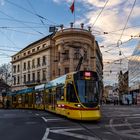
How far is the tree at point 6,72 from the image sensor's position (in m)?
102

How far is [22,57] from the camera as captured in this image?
95312 mm

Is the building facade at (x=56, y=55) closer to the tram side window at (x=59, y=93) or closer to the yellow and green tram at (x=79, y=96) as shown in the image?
the tram side window at (x=59, y=93)

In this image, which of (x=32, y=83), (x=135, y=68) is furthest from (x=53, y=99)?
(x=32, y=83)

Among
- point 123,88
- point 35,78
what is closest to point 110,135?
point 35,78

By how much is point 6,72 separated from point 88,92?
267 feet

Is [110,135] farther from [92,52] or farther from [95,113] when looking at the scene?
[92,52]

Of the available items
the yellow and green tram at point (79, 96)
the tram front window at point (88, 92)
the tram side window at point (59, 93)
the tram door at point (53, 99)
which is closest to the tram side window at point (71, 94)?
the yellow and green tram at point (79, 96)

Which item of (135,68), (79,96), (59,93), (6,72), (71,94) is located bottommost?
(79,96)

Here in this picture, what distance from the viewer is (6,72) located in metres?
102

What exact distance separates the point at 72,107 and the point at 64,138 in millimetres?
8306

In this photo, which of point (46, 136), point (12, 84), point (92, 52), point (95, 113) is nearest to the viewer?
point (46, 136)

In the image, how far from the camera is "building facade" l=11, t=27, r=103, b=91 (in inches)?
2965

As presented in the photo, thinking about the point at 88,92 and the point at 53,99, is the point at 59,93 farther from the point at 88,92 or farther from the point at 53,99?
the point at 88,92

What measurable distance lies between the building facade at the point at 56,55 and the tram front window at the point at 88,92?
1675 inches
